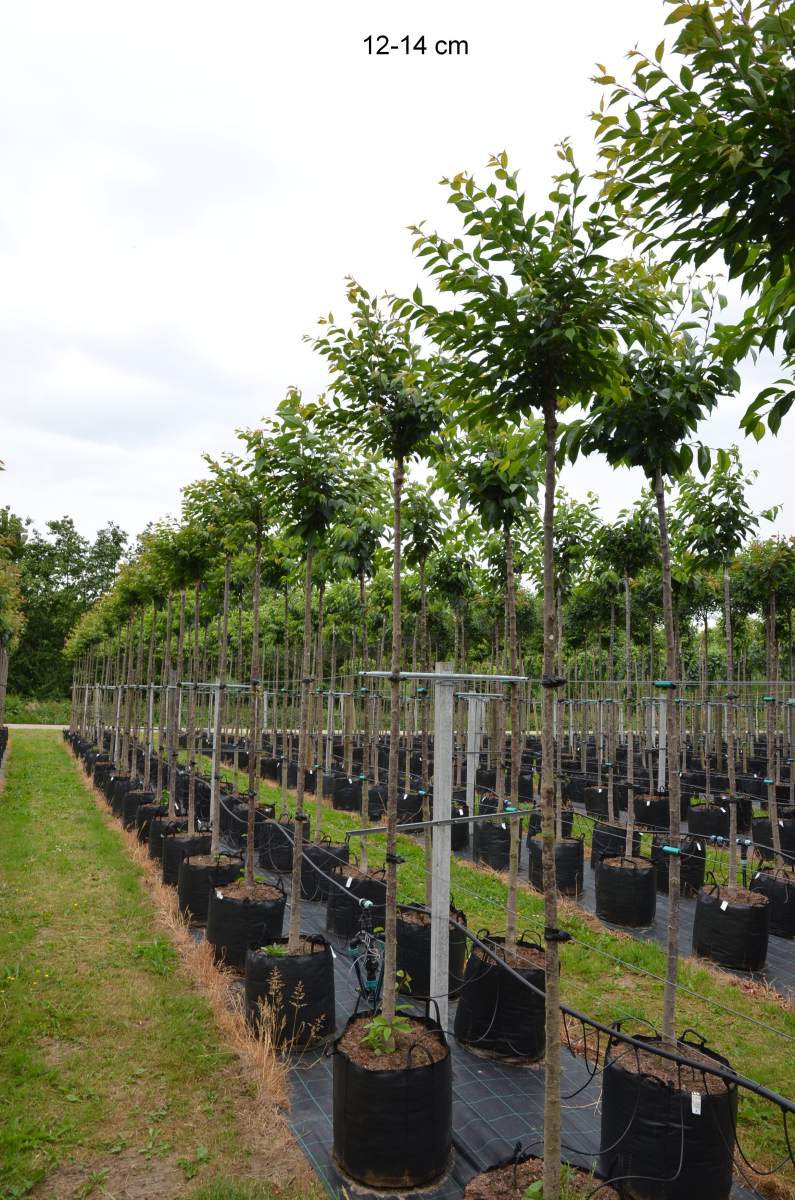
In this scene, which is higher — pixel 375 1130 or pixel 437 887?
pixel 437 887

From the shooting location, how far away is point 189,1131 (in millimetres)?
4289

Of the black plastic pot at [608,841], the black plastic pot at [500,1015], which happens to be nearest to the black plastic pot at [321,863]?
the black plastic pot at [500,1015]

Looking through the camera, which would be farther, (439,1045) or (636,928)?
(636,928)

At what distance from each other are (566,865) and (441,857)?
478 centimetres

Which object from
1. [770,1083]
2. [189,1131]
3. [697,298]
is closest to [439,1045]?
[189,1131]

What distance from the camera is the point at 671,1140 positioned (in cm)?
363

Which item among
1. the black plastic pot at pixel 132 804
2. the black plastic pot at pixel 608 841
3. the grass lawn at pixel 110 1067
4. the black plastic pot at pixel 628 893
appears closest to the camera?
the grass lawn at pixel 110 1067

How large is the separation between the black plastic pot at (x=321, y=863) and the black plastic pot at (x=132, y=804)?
4.15 metres

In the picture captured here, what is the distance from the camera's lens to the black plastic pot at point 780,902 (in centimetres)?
798

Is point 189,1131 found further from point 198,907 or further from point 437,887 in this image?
point 198,907

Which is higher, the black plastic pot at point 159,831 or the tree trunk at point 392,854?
A: the tree trunk at point 392,854

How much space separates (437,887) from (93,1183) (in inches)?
93.4

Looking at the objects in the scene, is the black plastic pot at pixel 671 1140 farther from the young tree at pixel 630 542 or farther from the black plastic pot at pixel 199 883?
the young tree at pixel 630 542

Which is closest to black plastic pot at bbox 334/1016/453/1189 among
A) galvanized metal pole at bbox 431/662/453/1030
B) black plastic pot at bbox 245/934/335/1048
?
galvanized metal pole at bbox 431/662/453/1030
